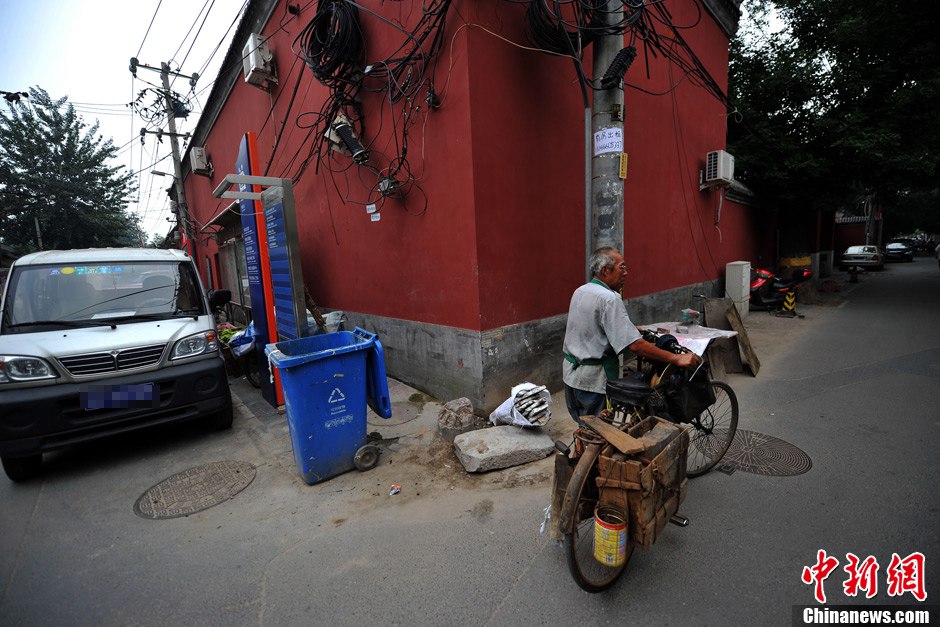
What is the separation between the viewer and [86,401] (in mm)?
3549

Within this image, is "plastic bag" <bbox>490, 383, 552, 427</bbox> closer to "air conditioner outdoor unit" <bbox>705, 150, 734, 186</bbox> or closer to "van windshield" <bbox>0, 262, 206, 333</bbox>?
"van windshield" <bbox>0, 262, 206, 333</bbox>

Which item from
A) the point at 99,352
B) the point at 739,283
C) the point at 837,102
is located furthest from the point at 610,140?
the point at 837,102

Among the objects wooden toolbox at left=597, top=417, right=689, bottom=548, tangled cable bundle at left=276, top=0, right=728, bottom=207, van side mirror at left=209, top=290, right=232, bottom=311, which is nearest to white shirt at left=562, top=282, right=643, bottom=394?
wooden toolbox at left=597, top=417, right=689, bottom=548

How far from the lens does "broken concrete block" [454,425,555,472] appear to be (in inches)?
135

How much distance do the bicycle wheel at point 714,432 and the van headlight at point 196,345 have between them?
4.71 metres

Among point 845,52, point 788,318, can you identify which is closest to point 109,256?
point 788,318

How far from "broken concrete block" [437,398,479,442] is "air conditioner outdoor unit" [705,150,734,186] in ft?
24.7

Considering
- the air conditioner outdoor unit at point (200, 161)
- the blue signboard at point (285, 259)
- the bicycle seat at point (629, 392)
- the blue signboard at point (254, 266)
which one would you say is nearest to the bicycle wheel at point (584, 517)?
the bicycle seat at point (629, 392)

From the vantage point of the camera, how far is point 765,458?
3.41 metres

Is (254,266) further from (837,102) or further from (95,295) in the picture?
(837,102)

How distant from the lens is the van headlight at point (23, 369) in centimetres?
347

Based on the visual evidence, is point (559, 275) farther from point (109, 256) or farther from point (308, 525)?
point (109, 256)

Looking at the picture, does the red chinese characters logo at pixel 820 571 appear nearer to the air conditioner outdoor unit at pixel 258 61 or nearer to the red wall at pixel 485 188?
the red wall at pixel 485 188

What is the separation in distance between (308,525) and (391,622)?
1138 millimetres
